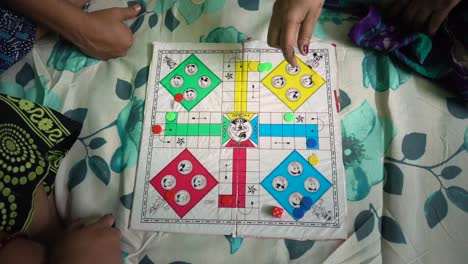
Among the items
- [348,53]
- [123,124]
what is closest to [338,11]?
[348,53]

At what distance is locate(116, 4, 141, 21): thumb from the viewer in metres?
0.74

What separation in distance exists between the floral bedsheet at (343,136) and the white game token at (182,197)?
0.06m

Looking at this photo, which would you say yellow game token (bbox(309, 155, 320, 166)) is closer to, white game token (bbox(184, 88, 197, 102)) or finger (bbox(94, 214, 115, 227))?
white game token (bbox(184, 88, 197, 102))

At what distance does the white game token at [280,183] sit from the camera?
612 millimetres

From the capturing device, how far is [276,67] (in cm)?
70

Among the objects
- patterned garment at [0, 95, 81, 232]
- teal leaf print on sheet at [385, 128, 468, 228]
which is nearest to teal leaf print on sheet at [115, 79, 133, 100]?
patterned garment at [0, 95, 81, 232]

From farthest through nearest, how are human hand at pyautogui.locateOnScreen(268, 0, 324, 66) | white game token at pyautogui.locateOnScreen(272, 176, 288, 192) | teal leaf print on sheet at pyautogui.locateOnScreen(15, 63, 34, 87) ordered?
teal leaf print on sheet at pyautogui.locateOnScreen(15, 63, 34, 87) < white game token at pyautogui.locateOnScreen(272, 176, 288, 192) < human hand at pyautogui.locateOnScreen(268, 0, 324, 66)

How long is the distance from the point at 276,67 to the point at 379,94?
0.21 meters

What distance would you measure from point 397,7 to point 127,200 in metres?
0.65

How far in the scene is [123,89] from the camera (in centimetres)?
70

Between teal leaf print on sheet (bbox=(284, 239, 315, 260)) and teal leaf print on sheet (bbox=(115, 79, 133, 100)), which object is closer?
teal leaf print on sheet (bbox=(284, 239, 315, 260))

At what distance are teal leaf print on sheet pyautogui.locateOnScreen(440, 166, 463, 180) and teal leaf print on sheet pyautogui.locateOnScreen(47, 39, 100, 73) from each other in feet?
2.35

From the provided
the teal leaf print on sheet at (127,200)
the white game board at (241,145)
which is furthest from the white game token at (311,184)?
the teal leaf print on sheet at (127,200)

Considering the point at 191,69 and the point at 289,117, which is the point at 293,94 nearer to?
the point at 289,117
